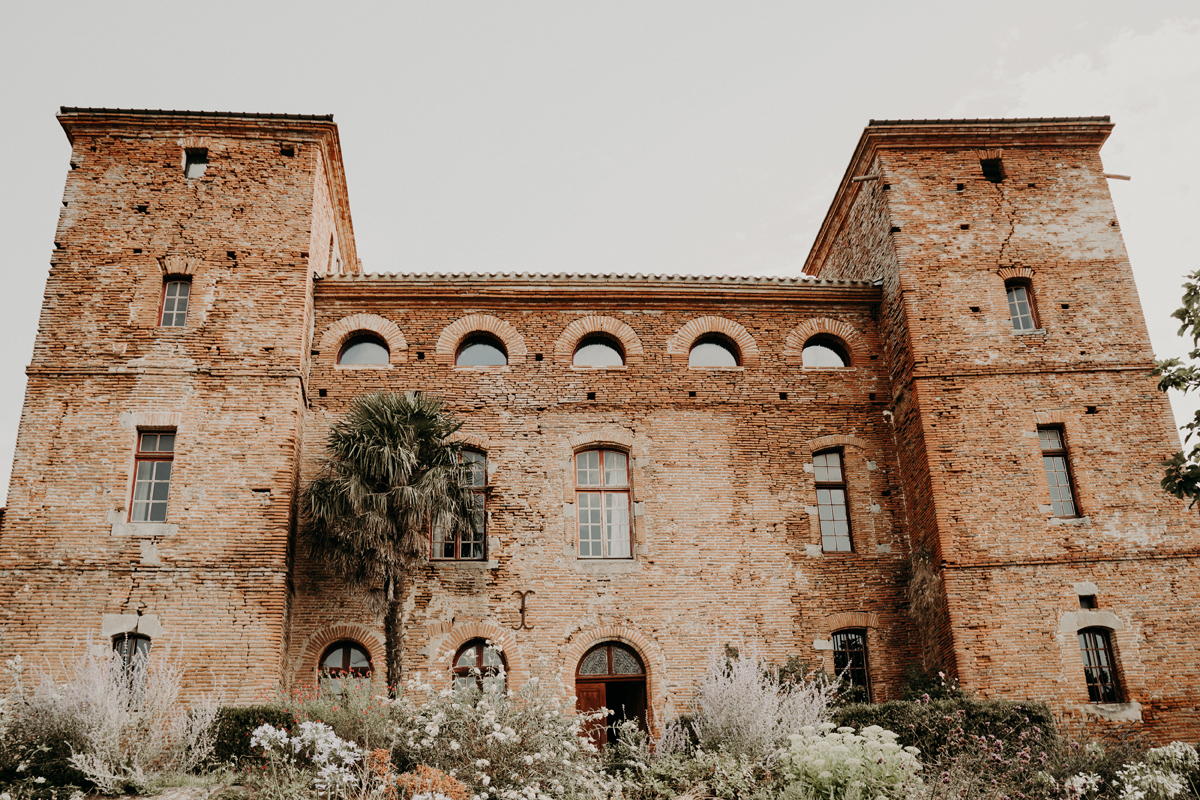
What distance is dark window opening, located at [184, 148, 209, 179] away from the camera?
663 inches

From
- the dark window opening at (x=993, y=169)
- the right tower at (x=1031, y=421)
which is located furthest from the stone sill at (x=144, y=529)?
the dark window opening at (x=993, y=169)

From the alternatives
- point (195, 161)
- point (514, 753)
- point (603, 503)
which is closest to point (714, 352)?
point (603, 503)

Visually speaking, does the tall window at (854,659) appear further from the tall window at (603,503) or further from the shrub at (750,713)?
the tall window at (603,503)

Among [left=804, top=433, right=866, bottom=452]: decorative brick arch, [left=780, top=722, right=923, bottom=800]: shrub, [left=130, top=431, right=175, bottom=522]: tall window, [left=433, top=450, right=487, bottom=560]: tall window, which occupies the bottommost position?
[left=780, top=722, right=923, bottom=800]: shrub

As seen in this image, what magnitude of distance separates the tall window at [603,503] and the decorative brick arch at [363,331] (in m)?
3.77

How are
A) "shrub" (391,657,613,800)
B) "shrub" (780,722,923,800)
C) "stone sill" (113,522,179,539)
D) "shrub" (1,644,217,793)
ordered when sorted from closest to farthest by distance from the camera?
"shrub" (780,722,923,800), "shrub" (391,657,613,800), "shrub" (1,644,217,793), "stone sill" (113,522,179,539)

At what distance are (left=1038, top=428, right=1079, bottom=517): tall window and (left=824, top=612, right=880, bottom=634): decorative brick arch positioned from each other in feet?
11.3

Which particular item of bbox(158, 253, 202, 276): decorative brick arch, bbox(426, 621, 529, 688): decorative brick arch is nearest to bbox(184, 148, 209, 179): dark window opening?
bbox(158, 253, 202, 276): decorative brick arch

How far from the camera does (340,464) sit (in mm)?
14266

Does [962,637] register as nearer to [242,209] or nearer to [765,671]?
[765,671]

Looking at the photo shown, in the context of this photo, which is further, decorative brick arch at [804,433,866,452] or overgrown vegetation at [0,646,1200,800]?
decorative brick arch at [804,433,866,452]

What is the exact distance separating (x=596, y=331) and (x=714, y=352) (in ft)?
7.42

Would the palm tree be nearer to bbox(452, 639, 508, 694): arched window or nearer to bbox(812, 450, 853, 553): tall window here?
bbox(452, 639, 508, 694): arched window

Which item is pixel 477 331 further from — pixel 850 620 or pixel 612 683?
pixel 850 620
